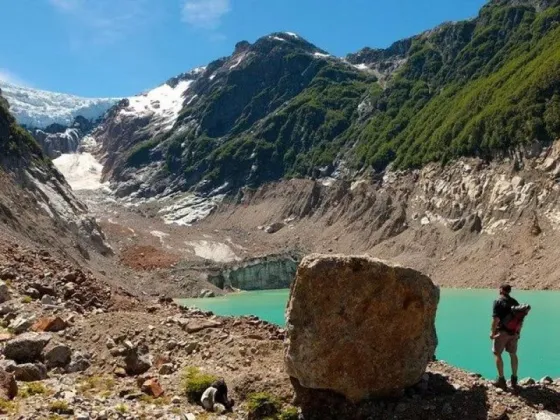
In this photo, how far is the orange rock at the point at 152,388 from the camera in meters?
11.7

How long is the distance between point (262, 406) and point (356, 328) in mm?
2333

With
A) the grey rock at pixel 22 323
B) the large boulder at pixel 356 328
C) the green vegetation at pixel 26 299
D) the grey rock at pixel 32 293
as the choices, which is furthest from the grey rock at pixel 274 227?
the large boulder at pixel 356 328

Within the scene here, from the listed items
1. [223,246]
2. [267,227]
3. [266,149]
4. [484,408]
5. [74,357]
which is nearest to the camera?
[484,408]

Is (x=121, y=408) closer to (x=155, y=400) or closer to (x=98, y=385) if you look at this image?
(x=155, y=400)

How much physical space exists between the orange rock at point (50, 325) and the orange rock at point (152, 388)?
3.86 meters

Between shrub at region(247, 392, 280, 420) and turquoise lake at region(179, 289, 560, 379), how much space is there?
37.2 ft

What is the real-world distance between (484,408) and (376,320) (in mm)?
2508

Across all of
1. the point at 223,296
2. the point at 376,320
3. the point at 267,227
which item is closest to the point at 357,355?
the point at 376,320

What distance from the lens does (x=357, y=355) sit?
36.5 feet

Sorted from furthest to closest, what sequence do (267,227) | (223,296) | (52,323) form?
(267,227) → (223,296) → (52,323)

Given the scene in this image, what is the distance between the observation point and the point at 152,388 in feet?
38.6

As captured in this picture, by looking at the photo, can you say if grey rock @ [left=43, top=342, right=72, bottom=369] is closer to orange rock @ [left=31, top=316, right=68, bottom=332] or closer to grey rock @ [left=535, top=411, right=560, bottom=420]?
orange rock @ [left=31, top=316, right=68, bottom=332]

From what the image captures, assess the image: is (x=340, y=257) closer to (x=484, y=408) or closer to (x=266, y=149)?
(x=484, y=408)

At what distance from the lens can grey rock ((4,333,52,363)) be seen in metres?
12.6
